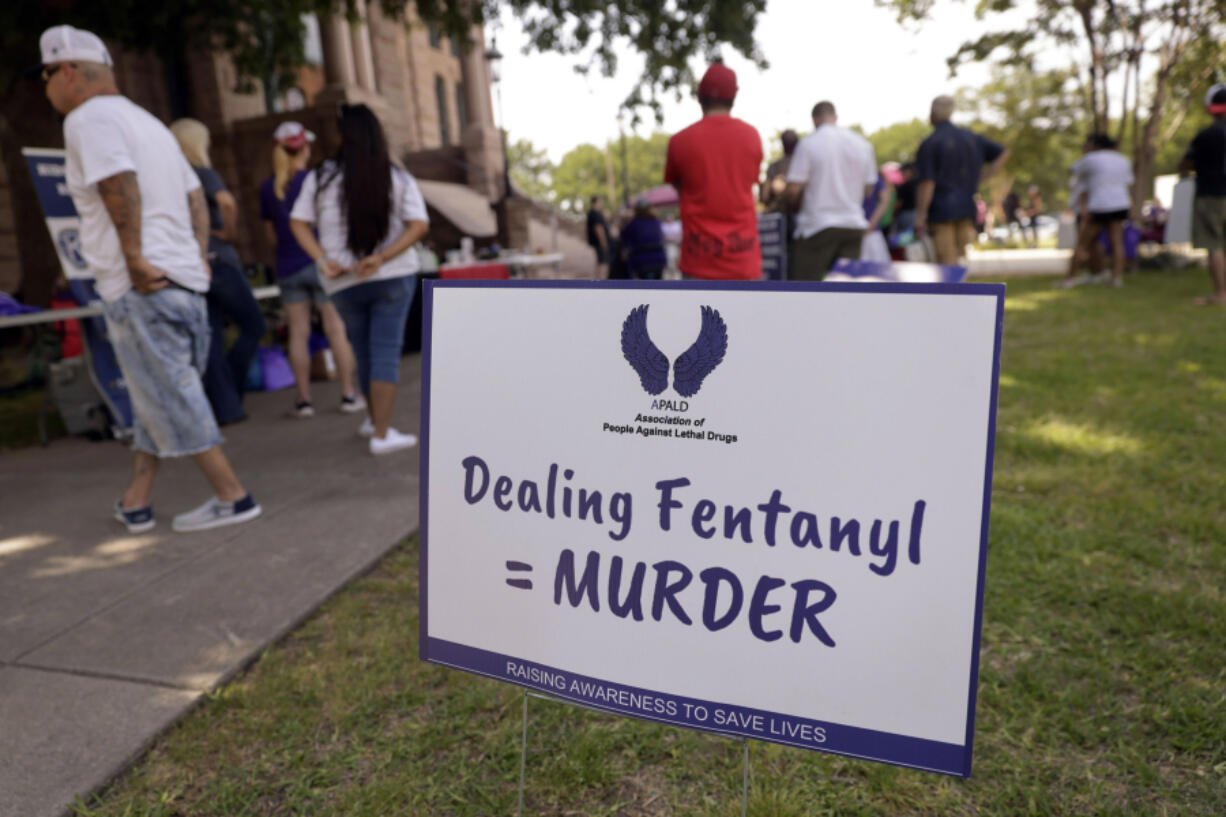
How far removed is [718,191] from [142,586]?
3446 millimetres

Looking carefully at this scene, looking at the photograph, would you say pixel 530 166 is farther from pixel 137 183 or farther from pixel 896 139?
pixel 137 183

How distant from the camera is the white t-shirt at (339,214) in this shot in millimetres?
4457

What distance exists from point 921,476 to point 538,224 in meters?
23.0

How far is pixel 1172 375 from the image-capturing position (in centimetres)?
525

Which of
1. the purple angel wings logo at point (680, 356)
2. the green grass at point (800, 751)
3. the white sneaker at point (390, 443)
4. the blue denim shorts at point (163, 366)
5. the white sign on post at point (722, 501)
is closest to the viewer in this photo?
the white sign on post at point (722, 501)

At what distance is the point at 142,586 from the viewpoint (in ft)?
10.5

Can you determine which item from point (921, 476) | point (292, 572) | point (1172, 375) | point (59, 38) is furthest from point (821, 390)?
point (1172, 375)

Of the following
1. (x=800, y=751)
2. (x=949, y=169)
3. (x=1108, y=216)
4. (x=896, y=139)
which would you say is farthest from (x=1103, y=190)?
(x=896, y=139)

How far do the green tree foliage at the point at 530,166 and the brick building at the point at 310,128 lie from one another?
48637mm

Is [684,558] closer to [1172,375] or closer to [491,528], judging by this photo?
[491,528]

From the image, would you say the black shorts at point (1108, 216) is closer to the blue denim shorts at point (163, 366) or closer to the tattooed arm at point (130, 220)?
the blue denim shorts at point (163, 366)

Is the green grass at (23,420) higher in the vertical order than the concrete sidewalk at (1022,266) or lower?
lower

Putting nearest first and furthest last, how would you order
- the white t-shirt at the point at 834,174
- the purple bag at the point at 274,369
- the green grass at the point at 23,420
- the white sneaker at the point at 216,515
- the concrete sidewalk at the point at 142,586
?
1. the concrete sidewalk at the point at 142,586
2. the white sneaker at the point at 216,515
3. the white t-shirt at the point at 834,174
4. the green grass at the point at 23,420
5. the purple bag at the point at 274,369

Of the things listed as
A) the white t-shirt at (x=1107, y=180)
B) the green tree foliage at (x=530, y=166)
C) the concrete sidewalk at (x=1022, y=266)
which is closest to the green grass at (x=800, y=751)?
the white t-shirt at (x=1107, y=180)
